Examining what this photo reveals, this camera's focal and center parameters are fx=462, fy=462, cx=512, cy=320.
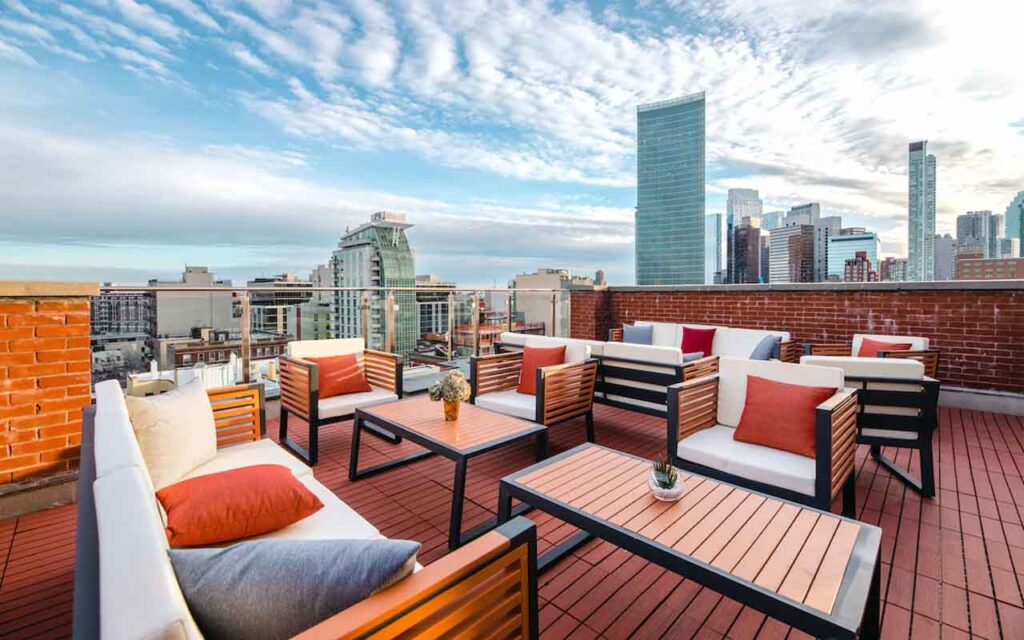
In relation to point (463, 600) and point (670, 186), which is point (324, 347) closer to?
point (463, 600)

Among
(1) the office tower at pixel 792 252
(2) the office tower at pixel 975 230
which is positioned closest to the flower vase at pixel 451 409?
(2) the office tower at pixel 975 230

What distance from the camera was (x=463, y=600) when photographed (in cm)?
108

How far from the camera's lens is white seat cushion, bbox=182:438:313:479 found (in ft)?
7.48

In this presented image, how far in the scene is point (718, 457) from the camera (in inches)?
101

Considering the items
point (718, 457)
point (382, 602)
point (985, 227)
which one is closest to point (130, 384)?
point (382, 602)

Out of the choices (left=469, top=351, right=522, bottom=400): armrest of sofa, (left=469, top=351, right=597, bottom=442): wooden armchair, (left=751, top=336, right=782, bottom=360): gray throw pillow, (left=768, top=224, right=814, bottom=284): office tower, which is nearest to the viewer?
(left=469, top=351, right=597, bottom=442): wooden armchair

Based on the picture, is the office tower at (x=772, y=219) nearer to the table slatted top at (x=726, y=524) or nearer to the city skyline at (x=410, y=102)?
the city skyline at (x=410, y=102)

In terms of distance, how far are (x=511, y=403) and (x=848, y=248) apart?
905 centimetres

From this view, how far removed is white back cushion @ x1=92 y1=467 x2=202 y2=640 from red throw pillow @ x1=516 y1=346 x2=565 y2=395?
323cm

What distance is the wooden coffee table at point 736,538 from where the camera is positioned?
4.24 ft

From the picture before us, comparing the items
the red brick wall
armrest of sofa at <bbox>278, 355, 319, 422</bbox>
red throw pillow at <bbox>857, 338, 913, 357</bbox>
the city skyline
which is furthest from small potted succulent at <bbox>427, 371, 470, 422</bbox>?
the red brick wall

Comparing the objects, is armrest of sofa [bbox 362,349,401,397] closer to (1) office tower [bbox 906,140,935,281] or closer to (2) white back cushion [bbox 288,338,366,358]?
(2) white back cushion [bbox 288,338,366,358]

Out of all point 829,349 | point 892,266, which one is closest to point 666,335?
point 829,349

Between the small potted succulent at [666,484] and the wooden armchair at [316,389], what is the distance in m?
2.30
